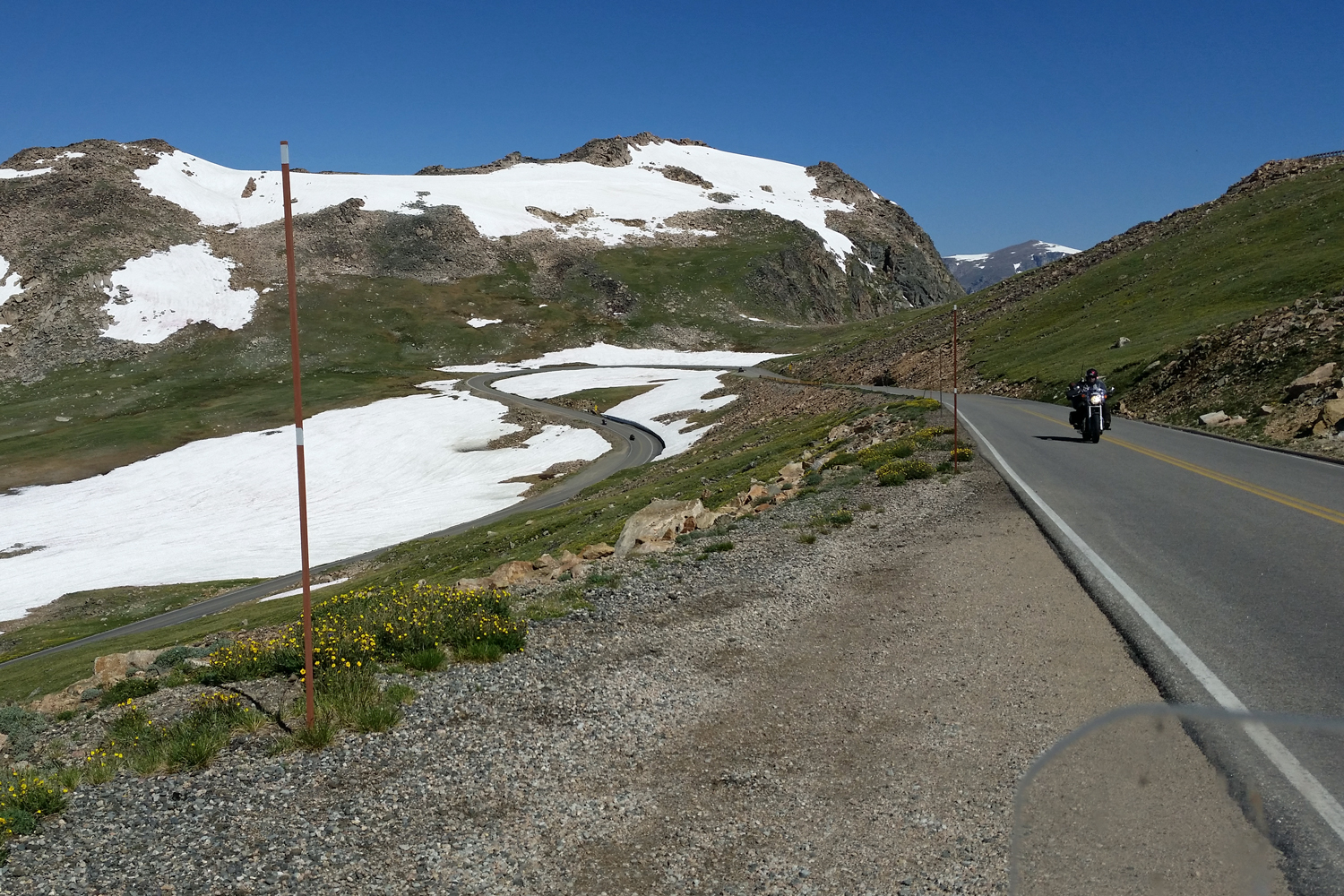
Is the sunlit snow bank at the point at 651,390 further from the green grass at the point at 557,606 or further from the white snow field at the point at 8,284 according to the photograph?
the white snow field at the point at 8,284

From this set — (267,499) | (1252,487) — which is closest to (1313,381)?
(1252,487)

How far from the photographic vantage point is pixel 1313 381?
29.5 meters

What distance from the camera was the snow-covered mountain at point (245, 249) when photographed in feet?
465

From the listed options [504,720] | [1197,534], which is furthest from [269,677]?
[1197,534]

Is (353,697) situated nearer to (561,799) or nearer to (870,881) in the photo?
(561,799)

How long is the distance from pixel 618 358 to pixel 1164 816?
138738mm

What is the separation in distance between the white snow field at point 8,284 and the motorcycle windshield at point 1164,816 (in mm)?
179170

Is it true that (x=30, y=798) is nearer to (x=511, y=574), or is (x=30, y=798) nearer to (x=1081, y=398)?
(x=511, y=574)

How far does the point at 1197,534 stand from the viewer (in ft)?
46.7

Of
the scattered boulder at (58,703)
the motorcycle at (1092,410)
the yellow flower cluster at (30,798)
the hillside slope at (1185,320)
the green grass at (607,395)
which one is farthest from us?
the green grass at (607,395)

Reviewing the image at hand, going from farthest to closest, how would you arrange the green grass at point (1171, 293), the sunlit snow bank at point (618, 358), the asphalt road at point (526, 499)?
the sunlit snow bank at point (618, 358) → the green grass at point (1171, 293) → the asphalt road at point (526, 499)

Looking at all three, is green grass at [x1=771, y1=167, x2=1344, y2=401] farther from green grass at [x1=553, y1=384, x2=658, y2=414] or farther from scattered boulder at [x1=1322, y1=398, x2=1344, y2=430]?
green grass at [x1=553, y1=384, x2=658, y2=414]

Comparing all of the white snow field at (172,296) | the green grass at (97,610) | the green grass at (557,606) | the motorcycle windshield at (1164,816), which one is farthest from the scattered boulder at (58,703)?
the white snow field at (172,296)

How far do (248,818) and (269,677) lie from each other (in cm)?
435
